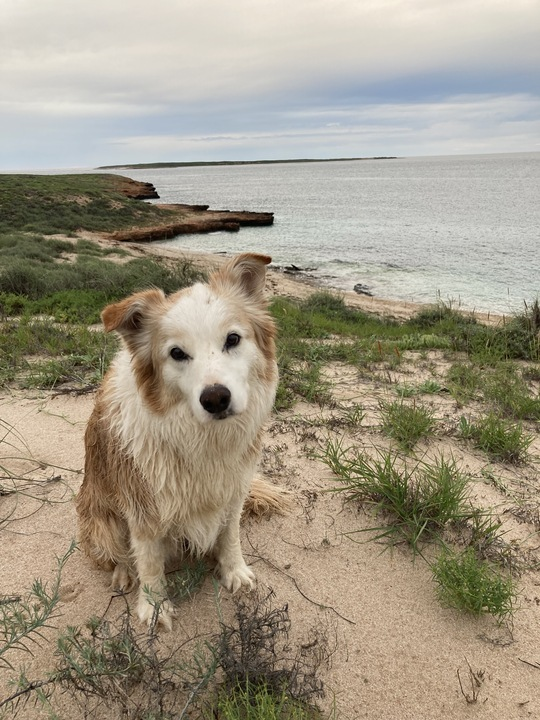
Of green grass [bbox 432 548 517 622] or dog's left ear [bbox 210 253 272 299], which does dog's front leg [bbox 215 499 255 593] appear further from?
dog's left ear [bbox 210 253 272 299]

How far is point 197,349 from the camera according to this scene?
226cm

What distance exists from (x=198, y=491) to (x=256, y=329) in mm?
943

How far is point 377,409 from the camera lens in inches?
184

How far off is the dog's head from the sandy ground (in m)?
1.21

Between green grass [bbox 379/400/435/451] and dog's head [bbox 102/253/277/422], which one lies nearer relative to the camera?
dog's head [bbox 102/253/277/422]

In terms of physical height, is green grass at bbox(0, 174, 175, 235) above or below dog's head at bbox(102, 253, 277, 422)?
below

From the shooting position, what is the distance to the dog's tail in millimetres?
3273

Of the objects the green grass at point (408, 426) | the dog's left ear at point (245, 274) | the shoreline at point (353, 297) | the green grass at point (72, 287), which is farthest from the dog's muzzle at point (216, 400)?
the shoreline at point (353, 297)

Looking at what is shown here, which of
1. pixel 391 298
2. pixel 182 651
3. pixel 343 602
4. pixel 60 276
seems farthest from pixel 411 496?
pixel 391 298

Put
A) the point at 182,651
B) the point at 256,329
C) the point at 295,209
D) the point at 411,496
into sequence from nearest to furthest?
the point at 182,651 < the point at 256,329 < the point at 411,496 < the point at 295,209

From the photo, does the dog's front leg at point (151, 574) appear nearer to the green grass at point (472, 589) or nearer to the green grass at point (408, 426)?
the green grass at point (472, 589)

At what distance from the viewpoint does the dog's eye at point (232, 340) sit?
2.34 metres

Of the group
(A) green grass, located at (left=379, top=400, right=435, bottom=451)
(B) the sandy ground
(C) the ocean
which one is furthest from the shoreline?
(B) the sandy ground

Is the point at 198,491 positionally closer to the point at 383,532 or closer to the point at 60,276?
the point at 383,532
